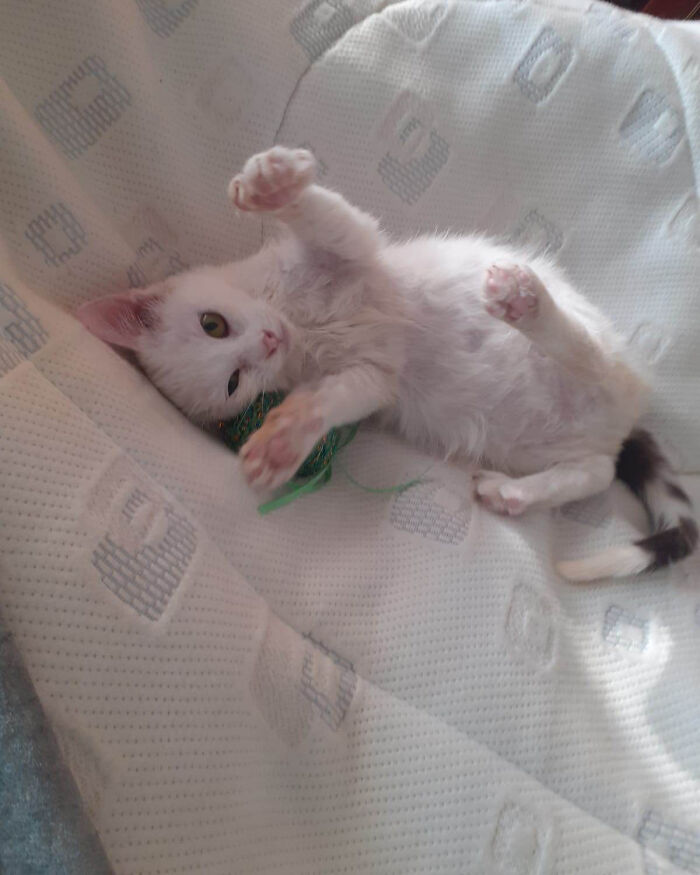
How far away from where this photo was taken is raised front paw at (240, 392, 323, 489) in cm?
96

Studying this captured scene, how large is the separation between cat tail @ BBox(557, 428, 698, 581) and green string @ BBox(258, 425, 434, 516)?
342 millimetres

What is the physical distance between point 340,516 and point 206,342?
416 mm

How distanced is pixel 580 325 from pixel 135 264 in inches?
35.1

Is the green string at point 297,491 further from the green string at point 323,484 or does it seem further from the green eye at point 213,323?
the green eye at point 213,323

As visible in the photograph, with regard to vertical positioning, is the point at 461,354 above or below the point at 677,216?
above

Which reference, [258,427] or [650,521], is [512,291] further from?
[650,521]

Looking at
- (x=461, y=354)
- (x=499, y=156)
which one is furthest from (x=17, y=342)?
(x=499, y=156)

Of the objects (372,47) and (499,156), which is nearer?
(372,47)

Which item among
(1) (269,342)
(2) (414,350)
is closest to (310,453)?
(1) (269,342)

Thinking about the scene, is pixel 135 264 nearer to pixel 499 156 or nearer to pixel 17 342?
pixel 17 342

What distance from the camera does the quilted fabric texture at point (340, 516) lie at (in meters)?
0.71

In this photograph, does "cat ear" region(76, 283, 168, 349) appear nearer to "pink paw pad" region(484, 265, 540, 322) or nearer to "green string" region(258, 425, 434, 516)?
"green string" region(258, 425, 434, 516)

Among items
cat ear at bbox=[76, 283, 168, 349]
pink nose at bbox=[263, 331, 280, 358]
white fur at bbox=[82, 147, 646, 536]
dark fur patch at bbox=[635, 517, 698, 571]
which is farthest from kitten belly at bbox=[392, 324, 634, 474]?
cat ear at bbox=[76, 283, 168, 349]

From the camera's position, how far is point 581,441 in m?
1.27
